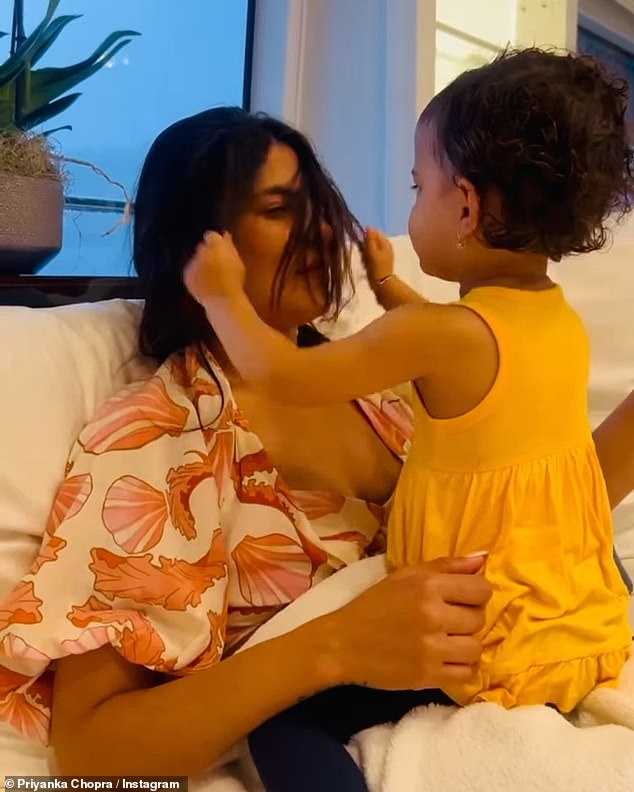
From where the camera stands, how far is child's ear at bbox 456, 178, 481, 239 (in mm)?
868

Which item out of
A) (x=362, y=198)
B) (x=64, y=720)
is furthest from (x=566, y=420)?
(x=362, y=198)

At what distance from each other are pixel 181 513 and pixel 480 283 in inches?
15.1

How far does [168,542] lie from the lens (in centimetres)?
91

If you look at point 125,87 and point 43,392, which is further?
point 125,87

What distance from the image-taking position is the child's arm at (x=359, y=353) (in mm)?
850

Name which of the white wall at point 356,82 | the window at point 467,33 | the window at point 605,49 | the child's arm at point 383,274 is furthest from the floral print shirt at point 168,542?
the window at point 605,49

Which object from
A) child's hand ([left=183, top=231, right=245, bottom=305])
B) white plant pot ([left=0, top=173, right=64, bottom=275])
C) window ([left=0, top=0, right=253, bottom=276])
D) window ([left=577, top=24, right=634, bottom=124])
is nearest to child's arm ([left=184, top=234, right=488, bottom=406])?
child's hand ([left=183, top=231, right=245, bottom=305])

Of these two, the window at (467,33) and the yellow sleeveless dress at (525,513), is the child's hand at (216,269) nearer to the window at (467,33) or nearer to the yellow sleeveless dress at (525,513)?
the yellow sleeveless dress at (525,513)

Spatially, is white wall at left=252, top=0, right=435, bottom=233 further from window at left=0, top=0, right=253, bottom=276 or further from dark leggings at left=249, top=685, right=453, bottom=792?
dark leggings at left=249, top=685, right=453, bottom=792

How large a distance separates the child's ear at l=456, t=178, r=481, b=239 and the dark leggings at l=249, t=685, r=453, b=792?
0.45 metres

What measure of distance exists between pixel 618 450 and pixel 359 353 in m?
0.40

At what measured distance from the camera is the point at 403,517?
3.08 ft

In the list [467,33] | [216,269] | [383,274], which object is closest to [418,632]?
[216,269]

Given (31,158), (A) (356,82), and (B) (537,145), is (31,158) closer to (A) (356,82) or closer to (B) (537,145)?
(B) (537,145)
